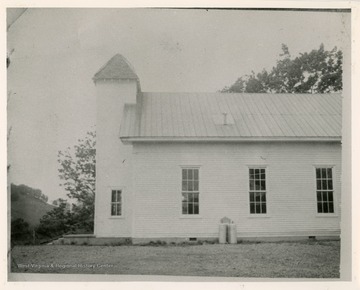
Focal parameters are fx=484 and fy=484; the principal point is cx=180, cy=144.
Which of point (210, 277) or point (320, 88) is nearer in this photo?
point (210, 277)

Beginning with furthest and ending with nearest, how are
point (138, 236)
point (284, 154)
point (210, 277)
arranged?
point (284, 154) < point (138, 236) < point (210, 277)

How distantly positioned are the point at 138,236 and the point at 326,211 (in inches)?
81.2

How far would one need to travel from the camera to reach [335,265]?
495cm

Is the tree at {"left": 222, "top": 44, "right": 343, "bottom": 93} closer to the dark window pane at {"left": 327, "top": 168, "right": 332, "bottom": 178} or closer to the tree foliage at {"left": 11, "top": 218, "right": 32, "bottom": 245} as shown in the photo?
the dark window pane at {"left": 327, "top": 168, "right": 332, "bottom": 178}

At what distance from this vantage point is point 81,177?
5266mm

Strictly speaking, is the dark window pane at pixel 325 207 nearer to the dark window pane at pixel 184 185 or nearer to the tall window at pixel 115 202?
the dark window pane at pixel 184 185

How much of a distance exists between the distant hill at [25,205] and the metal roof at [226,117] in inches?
50.6

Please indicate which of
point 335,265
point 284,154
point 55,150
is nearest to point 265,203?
point 284,154

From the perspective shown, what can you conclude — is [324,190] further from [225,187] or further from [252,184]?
[225,187]

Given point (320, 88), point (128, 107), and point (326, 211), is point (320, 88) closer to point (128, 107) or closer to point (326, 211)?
point (326, 211)

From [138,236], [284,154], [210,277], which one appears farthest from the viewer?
[284,154]

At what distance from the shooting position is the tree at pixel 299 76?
5121mm

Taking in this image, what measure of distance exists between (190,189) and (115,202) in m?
0.91

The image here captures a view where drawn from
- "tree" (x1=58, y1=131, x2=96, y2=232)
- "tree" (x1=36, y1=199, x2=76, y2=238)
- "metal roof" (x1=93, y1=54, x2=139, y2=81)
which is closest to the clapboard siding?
"tree" (x1=58, y1=131, x2=96, y2=232)
